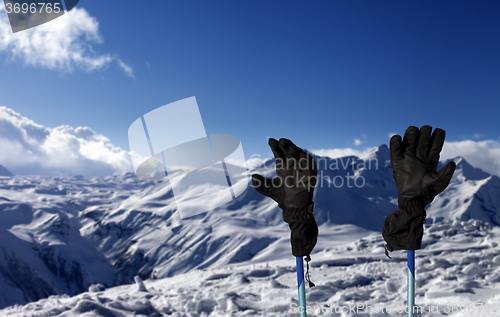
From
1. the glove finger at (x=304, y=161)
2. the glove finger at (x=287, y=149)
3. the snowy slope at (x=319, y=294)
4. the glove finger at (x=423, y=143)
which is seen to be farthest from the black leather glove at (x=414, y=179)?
the snowy slope at (x=319, y=294)

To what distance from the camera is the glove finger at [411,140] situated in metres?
3.59

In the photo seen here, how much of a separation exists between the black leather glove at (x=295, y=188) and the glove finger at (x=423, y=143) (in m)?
1.41

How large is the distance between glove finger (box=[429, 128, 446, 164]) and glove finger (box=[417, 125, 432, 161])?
0.21ft

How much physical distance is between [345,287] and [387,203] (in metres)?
79.0

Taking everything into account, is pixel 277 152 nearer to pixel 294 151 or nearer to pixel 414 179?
pixel 294 151

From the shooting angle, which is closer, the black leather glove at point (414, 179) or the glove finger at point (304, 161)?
the glove finger at point (304, 161)

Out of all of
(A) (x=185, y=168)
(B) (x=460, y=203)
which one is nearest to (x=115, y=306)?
(A) (x=185, y=168)

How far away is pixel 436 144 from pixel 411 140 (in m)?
0.30

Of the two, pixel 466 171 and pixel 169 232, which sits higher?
pixel 466 171

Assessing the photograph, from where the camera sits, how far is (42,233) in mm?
48031

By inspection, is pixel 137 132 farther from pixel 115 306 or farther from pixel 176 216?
pixel 176 216

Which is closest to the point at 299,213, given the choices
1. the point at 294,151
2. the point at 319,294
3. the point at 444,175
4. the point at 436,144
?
the point at 294,151

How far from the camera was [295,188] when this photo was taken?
3447mm

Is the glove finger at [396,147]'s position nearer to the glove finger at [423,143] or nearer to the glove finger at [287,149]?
the glove finger at [423,143]
